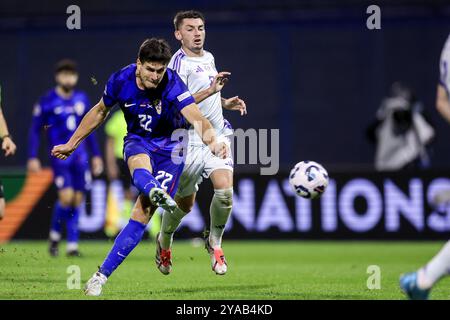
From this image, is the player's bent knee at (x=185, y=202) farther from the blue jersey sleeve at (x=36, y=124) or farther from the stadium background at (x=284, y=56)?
the stadium background at (x=284, y=56)

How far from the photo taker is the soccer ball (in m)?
9.53

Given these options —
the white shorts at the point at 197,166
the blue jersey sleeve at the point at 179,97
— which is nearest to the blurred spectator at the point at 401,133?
the white shorts at the point at 197,166

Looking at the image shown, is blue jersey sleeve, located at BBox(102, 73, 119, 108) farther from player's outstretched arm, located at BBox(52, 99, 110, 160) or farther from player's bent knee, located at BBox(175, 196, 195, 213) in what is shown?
player's bent knee, located at BBox(175, 196, 195, 213)

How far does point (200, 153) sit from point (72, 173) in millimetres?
4588

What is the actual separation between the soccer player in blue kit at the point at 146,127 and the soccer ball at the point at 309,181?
120 centimetres

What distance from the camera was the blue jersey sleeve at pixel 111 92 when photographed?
838 centimetres

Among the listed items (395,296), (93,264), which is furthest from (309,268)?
(395,296)

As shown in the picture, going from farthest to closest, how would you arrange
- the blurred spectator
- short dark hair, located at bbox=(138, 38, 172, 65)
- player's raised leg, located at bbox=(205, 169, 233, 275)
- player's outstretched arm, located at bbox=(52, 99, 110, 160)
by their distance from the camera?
the blurred spectator < player's raised leg, located at bbox=(205, 169, 233, 275) < player's outstretched arm, located at bbox=(52, 99, 110, 160) < short dark hair, located at bbox=(138, 38, 172, 65)

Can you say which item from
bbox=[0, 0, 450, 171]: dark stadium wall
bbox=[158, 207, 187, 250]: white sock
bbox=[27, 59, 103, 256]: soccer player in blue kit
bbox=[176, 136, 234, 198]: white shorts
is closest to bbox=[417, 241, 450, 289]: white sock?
bbox=[176, 136, 234, 198]: white shorts

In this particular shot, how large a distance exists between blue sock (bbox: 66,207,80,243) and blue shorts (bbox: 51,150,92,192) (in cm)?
31

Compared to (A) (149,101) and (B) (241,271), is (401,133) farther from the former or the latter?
(A) (149,101)

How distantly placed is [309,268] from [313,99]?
8.47 metres

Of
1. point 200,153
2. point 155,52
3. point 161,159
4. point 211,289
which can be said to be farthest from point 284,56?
point 155,52
